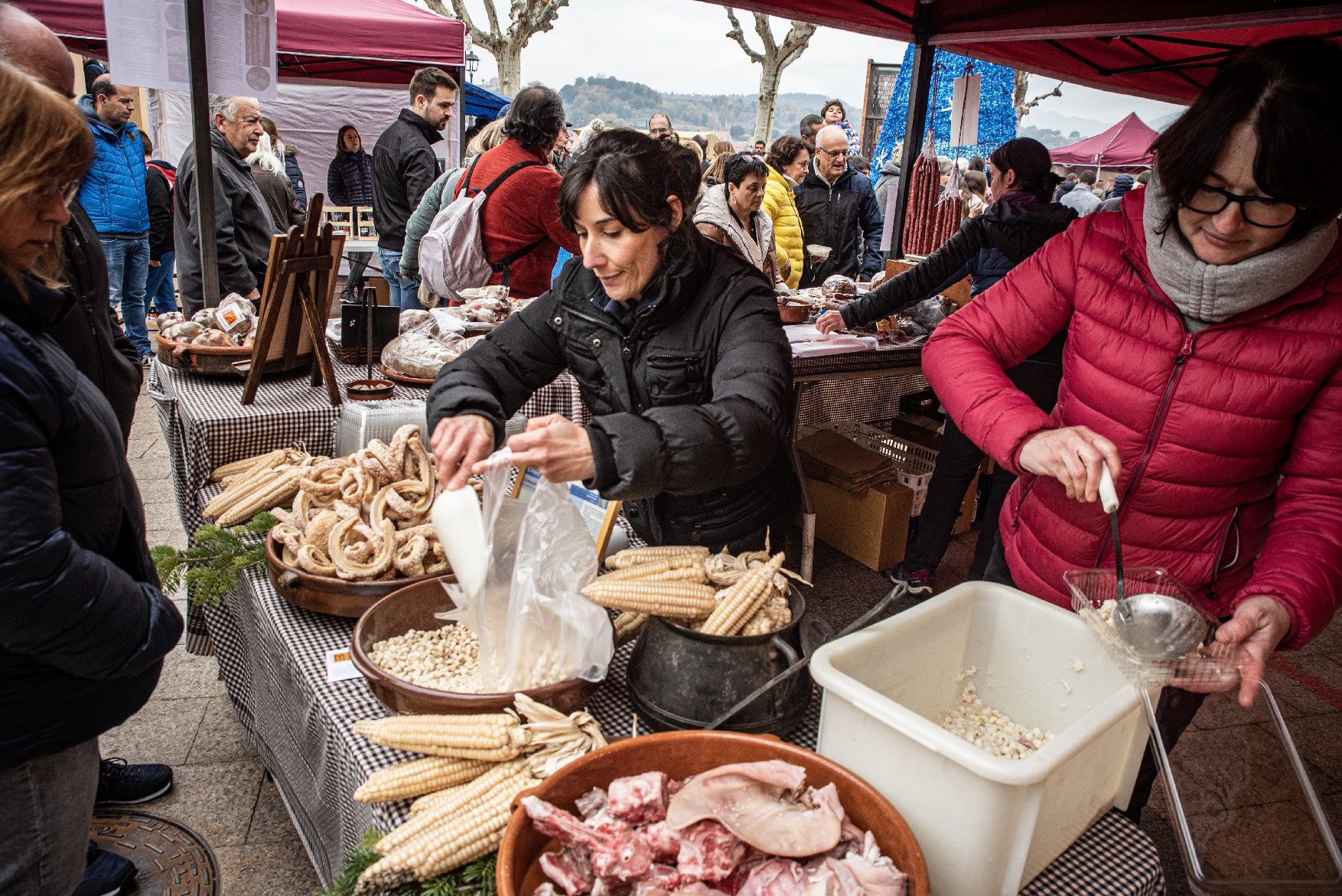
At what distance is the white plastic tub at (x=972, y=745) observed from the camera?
112 centimetres

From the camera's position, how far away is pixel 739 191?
4980 millimetres

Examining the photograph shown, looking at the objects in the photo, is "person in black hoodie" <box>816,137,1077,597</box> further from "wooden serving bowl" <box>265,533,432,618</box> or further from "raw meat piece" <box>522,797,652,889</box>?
"raw meat piece" <box>522,797,652,889</box>

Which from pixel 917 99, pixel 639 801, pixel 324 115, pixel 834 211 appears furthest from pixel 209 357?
pixel 324 115

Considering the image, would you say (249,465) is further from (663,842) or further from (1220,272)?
(1220,272)

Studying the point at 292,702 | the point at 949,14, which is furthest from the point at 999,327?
the point at 949,14

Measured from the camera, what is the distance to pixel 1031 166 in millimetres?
4020

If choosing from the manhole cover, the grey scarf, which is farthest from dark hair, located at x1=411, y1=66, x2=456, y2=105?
the grey scarf

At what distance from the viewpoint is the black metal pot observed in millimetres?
1427

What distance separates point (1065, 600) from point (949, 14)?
4762mm

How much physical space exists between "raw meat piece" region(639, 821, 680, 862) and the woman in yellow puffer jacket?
198 inches

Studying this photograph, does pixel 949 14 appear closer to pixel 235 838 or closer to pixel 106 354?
pixel 106 354

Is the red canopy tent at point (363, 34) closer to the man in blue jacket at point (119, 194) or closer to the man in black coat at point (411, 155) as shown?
the man in blue jacket at point (119, 194)

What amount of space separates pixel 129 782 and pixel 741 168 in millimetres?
4064

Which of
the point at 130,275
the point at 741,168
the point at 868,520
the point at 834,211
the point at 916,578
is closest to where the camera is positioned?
the point at 916,578
